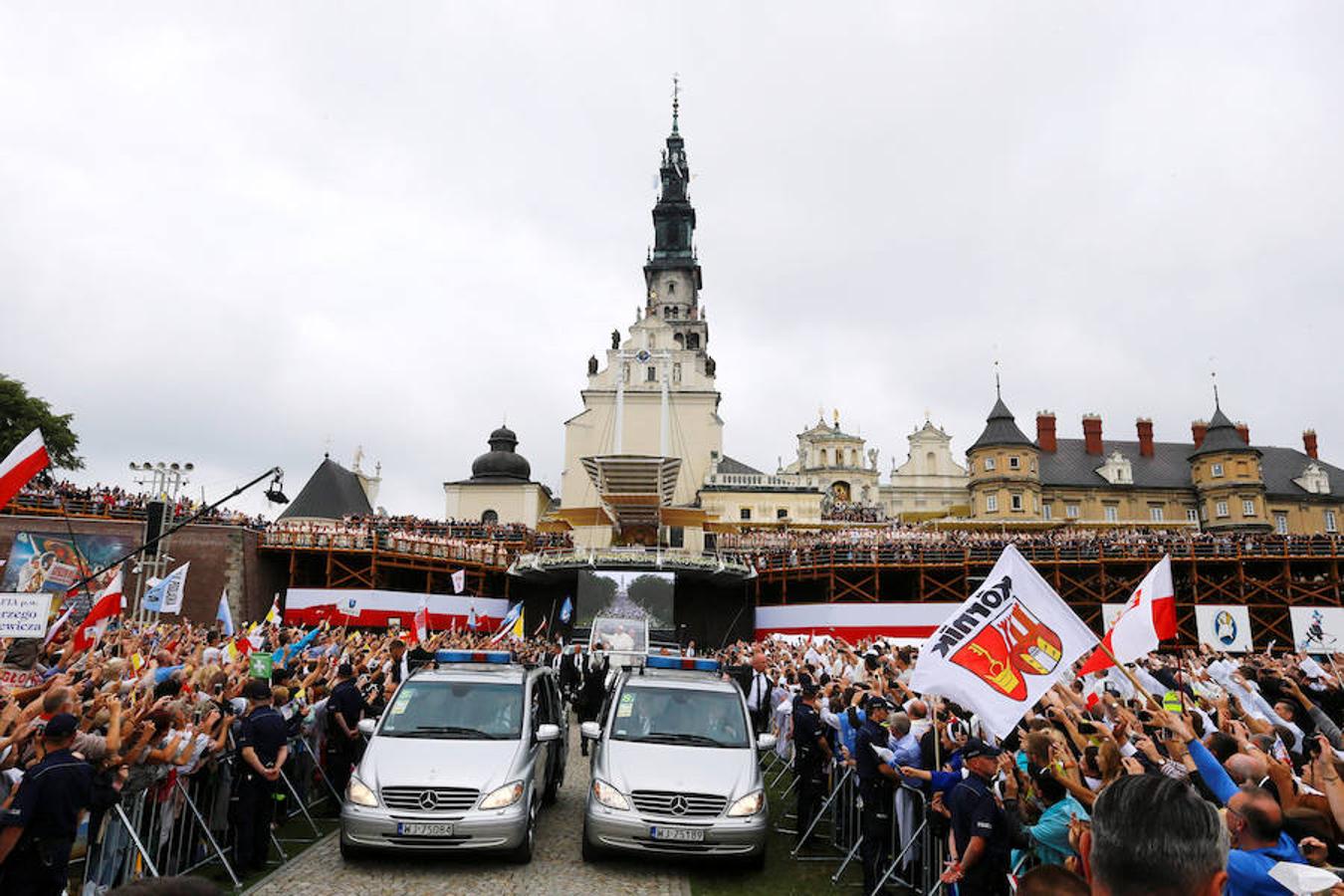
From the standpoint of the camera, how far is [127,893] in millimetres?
2025

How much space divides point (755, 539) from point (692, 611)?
654cm

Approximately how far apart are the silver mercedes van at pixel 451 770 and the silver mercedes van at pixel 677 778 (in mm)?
785

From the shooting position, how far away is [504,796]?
28.0ft

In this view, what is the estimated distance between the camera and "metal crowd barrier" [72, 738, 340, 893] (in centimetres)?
685

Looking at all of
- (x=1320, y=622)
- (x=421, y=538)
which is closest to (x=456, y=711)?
(x=421, y=538)

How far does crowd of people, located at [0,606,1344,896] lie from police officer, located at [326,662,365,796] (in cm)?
3

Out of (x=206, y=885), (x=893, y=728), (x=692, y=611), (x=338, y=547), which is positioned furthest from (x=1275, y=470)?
(x=206, y=885)

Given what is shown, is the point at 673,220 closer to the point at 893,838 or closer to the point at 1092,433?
the point at 1092,433

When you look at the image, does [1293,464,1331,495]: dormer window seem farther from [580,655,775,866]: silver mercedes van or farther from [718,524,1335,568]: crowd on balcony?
[580,655,775,866]: silver mercedes van

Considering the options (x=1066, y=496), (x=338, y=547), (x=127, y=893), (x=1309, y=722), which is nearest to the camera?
(x=127, y=893)

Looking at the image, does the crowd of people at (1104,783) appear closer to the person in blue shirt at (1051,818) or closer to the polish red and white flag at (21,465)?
the person in blue shirt at (1051,818)

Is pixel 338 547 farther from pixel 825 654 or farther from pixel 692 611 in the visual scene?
pixel 825 654

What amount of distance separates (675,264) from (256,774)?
78.1 meters

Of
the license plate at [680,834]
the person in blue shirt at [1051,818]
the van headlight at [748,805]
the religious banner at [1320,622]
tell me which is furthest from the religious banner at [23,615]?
the religious banner at [1320,622]
